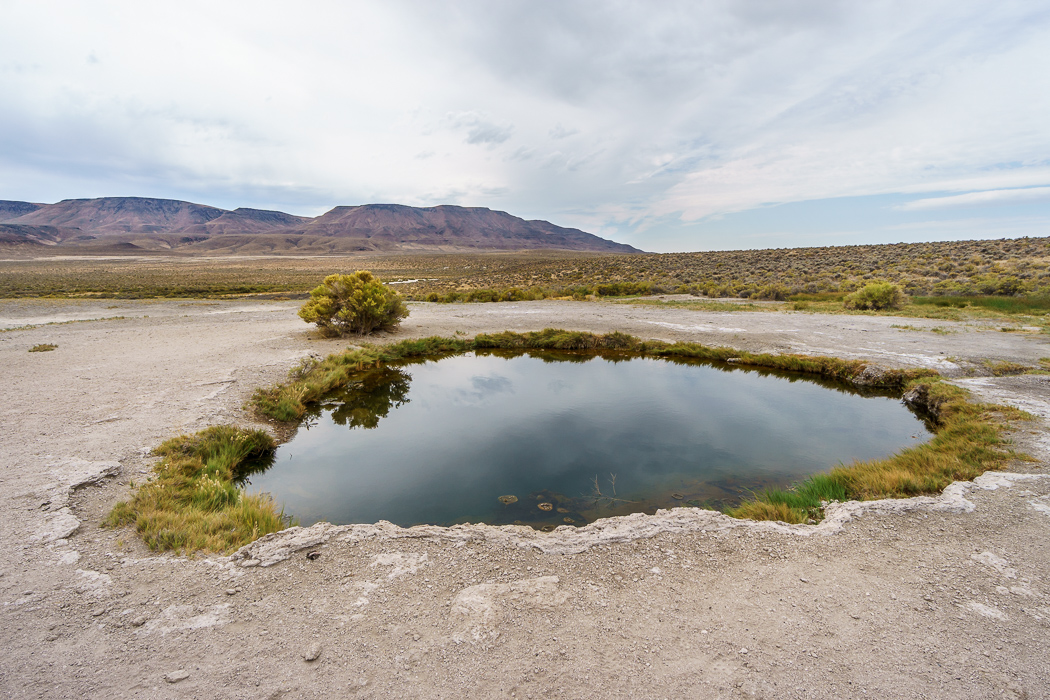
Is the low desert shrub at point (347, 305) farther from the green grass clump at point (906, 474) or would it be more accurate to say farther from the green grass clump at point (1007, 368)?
the green grass clump at point (1007, 368)

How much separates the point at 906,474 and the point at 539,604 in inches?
208

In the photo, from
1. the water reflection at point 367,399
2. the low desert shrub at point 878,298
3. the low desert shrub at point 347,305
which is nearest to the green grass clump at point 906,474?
the water reflection at point 367,399

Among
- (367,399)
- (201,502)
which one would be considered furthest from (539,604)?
(367,399)

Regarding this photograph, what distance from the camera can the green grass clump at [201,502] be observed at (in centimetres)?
435

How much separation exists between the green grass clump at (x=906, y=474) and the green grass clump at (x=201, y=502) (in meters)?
5.73

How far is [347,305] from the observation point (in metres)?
16.2

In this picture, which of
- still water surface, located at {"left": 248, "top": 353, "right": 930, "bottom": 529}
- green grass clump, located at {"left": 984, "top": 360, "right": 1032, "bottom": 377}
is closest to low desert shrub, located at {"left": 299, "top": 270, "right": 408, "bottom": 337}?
still water surface, located at {"left": 248, "top": 353, "right": 930, "bottom": 529}

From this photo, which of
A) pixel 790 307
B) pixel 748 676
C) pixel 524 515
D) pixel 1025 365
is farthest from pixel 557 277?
pixel 748 676

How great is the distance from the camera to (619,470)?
23.7 feet

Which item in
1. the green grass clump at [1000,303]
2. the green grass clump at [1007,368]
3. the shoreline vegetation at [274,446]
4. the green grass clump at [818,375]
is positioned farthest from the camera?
the green grass clump at [1000,303]

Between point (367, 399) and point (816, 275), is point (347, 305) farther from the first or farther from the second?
point (816, 275)

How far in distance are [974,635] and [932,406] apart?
27.5 feet

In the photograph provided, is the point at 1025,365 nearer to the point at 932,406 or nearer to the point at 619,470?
the point at 932,406

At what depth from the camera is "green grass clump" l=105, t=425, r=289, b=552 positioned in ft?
14.3
